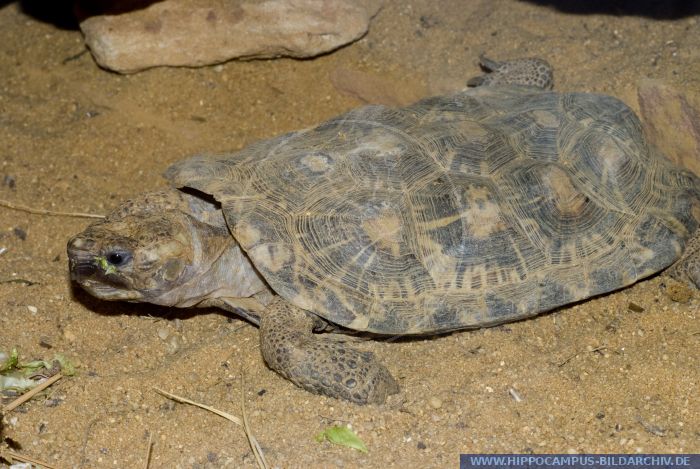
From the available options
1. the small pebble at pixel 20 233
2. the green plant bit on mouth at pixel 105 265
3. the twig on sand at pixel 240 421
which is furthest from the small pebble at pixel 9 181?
the twig on sand at pixel 240 421

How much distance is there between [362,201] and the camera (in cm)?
489

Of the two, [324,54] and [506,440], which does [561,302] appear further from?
[324,54]

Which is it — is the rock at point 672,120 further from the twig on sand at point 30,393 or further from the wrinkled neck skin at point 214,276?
the twig on sand at point 30,393

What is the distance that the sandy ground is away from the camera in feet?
14.8

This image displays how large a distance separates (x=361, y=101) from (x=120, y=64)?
224 cm

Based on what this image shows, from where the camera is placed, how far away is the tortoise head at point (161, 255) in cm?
471

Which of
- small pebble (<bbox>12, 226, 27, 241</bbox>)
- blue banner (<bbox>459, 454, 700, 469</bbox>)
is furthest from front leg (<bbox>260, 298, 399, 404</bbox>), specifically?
small pebble (<bbox>12, 226, 27, 241</bbox>)

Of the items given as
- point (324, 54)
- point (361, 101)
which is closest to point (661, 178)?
point (361, 101)

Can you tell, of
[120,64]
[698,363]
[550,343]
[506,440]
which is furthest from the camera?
[120,64]

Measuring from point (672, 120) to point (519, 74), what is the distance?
4.15ft

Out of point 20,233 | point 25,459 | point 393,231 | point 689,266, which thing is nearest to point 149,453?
point 25,459

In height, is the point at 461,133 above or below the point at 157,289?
above

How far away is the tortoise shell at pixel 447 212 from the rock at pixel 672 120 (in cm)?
63

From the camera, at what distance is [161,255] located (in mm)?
4852
